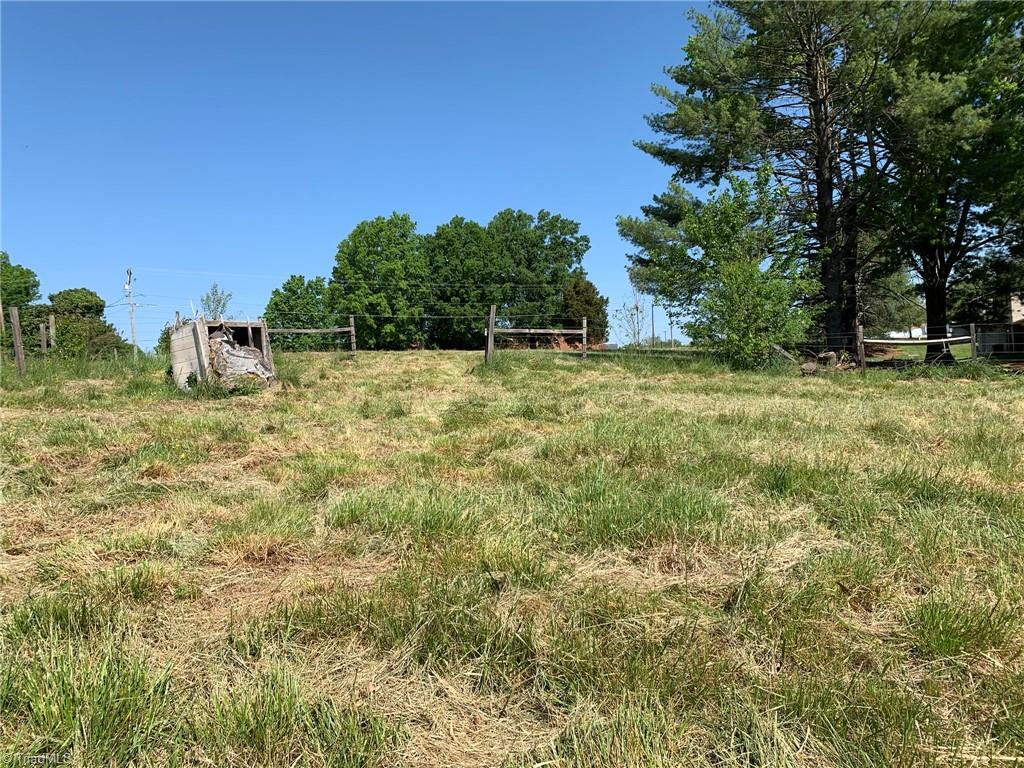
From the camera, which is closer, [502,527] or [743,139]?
[502,527]

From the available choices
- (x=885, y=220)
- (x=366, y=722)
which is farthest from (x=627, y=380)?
(x=885, y=220)

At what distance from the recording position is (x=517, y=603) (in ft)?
6.55

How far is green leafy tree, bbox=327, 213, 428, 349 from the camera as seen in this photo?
143 feet

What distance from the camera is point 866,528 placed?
8.68 feet

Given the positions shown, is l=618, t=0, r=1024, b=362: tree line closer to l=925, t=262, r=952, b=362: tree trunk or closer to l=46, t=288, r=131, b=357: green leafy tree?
l=925, t=262, r=952, b=362: tree trunk

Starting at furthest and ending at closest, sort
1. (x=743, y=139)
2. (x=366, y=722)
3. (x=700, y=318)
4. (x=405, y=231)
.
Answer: (x=405, y=231) → (x=743, y=139) → (x=700, y=318) → (x=366, y=722)

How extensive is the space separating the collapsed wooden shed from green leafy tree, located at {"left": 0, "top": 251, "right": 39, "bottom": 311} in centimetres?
5693

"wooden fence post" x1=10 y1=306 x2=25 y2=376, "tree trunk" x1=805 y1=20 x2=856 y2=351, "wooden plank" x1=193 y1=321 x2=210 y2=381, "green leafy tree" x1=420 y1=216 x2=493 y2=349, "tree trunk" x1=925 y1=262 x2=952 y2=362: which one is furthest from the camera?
"green leafy tree" x1=420 y1=216 x2=493 y2=349

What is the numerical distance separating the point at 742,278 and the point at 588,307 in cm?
2875

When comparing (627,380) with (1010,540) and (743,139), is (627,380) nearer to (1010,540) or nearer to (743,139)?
(1010,540)

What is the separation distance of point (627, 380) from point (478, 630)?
9.44 meters

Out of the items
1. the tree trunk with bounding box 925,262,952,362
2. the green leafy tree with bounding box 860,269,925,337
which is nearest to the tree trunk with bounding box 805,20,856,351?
the tree trunk with bounding box 925,262,952,362

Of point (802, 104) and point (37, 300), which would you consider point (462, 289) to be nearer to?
point (802, 104)

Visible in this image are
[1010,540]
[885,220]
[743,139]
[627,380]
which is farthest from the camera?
[885,220]
